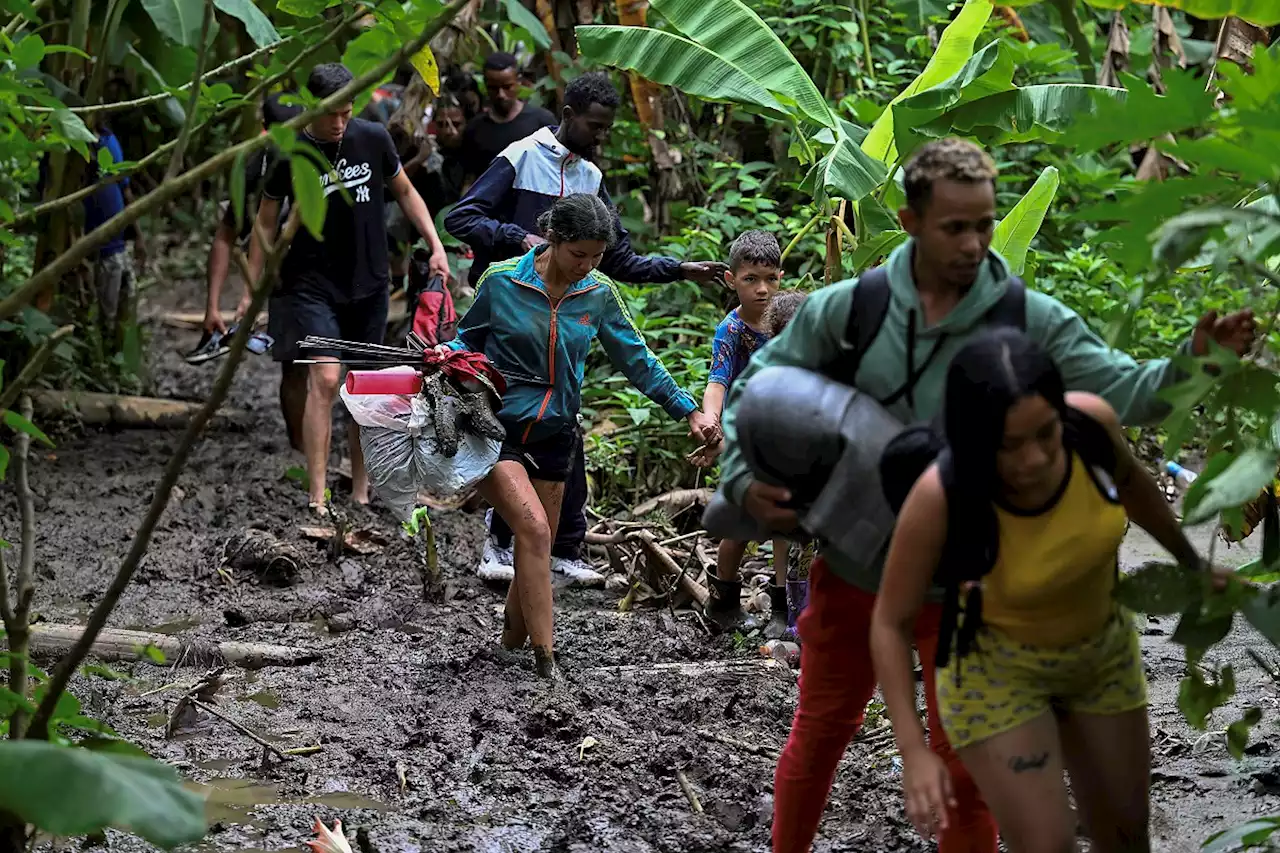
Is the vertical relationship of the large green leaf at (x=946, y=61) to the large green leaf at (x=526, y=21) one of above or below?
below

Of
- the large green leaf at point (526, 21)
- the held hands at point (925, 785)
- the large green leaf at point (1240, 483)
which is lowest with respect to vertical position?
the held hands at point (925, 785)

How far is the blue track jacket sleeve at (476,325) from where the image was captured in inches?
240

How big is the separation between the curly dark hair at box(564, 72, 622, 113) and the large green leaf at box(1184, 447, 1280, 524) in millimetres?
4893

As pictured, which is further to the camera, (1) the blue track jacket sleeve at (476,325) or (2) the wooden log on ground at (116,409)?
(2) the wooden log on ground at (116,409)

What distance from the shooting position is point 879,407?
3.44 meters

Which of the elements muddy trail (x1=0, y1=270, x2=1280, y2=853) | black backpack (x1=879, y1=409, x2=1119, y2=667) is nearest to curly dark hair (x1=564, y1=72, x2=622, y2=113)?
muddy trail (x1=0, y1=270, x2=1280, y2=853)

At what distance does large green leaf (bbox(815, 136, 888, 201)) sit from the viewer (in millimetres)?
6000

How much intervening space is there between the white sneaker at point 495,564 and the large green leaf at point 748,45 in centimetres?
264

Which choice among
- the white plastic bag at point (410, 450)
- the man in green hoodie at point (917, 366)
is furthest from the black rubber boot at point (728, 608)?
the man in green hoodie at point (917, 366)

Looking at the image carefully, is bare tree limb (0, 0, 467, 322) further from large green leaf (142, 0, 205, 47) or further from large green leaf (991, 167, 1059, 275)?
large green leaf (142, 0, 205, 47)

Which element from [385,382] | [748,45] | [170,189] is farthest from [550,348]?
[170,189]

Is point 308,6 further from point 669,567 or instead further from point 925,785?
point 669,567

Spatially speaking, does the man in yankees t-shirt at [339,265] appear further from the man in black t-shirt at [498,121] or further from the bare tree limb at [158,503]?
the bare tree limb at [158,503]

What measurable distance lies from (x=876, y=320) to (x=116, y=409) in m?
8.15
